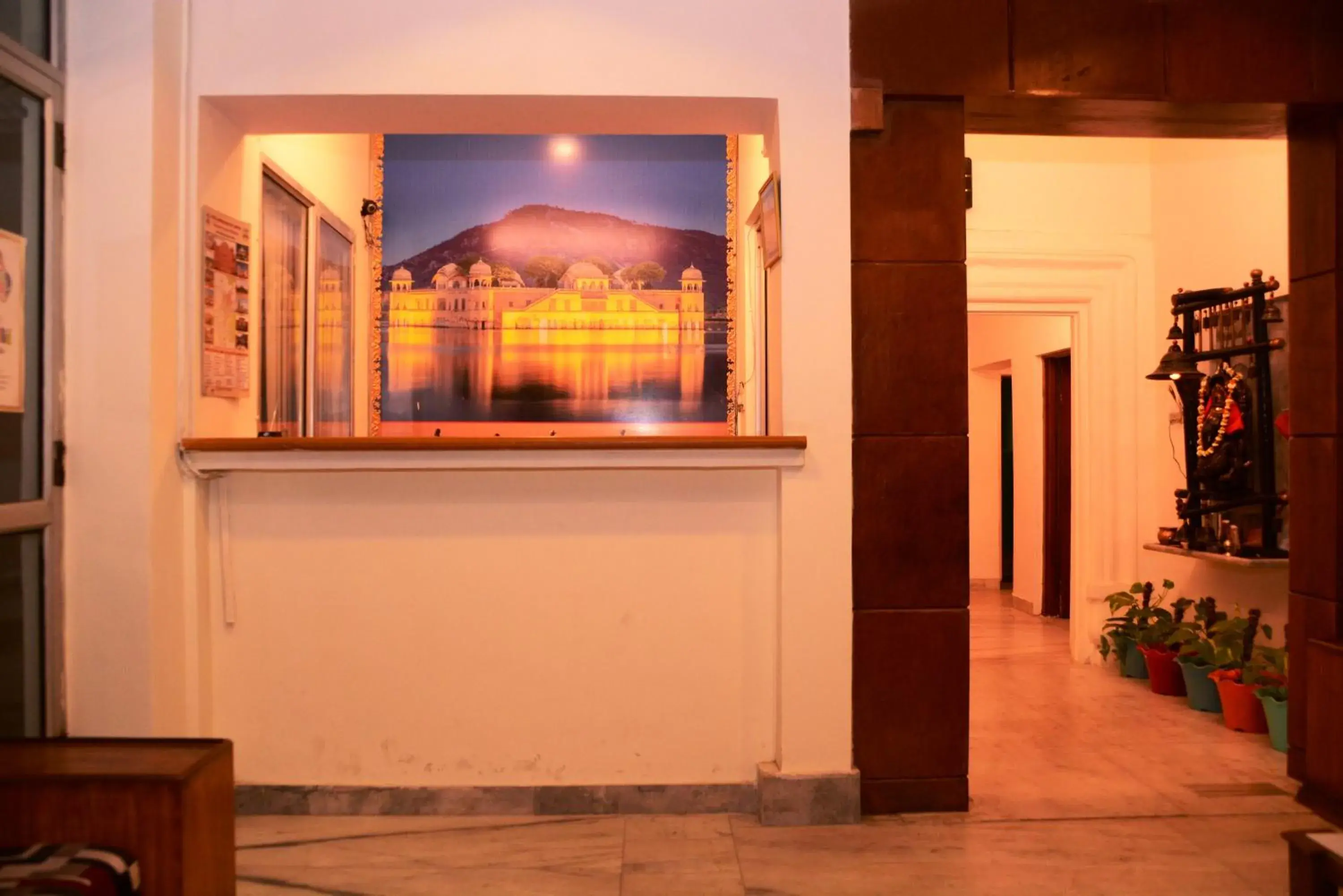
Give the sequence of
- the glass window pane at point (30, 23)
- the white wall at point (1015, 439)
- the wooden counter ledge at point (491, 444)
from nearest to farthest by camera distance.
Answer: the glass window pane at point (30, 23) → the wooden counter ledge at point (491, 444) → the white wall at point (1015, 439)

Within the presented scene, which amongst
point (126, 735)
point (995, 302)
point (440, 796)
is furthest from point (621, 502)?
point (995, 302)

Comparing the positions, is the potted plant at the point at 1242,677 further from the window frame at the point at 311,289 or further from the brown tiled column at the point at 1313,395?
the window frame at the point at 311,289

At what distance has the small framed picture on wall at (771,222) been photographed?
118 inches

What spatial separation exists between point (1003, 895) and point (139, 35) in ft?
11.0

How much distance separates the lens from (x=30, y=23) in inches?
107

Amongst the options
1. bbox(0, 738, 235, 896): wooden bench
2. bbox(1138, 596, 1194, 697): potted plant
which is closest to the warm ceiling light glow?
bbox(0, 738, 235, 896): wooden bench

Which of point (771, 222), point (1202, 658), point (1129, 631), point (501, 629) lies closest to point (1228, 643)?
point (1202, 658)

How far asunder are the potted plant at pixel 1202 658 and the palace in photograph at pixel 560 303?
2.68m

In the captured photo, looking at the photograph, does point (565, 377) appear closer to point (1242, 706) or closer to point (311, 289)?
point (311, 289)

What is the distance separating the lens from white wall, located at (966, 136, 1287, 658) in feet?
16.9

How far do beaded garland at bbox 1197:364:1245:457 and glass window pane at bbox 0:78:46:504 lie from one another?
15.2 feet

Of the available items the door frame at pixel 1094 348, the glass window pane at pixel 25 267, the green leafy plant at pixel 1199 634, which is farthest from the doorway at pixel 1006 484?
the glass window pane at pixel 25 267

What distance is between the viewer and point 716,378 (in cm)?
455

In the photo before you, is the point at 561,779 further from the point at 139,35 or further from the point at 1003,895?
the point at 139,35
